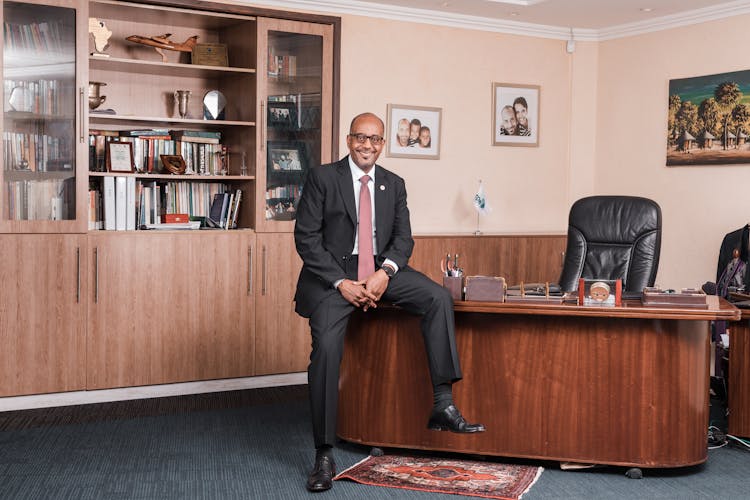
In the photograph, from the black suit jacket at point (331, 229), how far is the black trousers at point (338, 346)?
0.18 meters

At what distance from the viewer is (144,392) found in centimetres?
545

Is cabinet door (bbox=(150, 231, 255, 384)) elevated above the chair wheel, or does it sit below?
above

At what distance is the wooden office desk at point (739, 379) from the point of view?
4387 millimetres

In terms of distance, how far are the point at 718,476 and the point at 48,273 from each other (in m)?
3.84

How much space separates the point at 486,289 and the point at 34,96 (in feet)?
9.83

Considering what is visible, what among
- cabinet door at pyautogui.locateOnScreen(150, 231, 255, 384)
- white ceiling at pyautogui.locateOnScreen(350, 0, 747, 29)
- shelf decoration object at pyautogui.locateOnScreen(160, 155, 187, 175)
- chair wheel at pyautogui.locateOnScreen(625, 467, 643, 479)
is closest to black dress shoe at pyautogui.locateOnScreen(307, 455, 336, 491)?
chair wheel at pyautogui.locateOnScreen(625, 467, 643, 479)

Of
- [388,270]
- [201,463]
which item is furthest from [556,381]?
[201,463]

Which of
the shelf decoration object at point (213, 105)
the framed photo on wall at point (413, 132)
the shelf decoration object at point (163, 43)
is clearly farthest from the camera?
the framed photo on wall at point (413, 132)

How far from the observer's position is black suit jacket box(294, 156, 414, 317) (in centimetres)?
403

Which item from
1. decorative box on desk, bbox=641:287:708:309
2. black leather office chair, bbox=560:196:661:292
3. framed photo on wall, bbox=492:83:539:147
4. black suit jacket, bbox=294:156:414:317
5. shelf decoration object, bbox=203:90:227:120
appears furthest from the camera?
framed photo on wall, bbox=492:83:539:147

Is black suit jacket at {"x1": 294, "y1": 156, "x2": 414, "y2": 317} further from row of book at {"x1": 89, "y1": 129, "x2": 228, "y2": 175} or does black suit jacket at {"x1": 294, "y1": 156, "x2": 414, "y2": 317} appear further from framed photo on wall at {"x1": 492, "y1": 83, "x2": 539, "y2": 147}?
framed photo on wall at {"x1": 492, "y1": 83, "x2": 539, "y2": 147}

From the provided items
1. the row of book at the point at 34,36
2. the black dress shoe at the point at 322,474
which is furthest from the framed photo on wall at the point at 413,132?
the black dress shoe at the point at 322,474

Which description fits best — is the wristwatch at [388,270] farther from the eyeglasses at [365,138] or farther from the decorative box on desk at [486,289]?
the eyeglasses at [365,138]

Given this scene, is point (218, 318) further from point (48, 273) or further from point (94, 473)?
point (94, 473)
